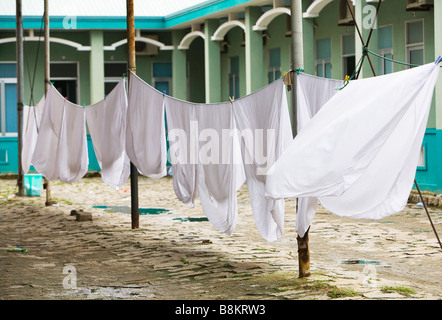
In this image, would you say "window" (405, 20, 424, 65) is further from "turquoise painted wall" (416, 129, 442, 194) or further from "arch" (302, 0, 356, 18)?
"arch" (302, 0, 356, 18)

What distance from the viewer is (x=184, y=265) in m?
8.39

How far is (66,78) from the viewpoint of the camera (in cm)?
2477

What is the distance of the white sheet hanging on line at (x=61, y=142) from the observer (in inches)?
487

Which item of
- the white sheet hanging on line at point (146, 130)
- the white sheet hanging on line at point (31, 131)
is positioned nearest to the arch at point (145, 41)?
the white sheet hanging on line at point (31, 131)

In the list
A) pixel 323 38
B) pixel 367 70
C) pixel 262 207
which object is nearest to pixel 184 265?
pixel 262 207

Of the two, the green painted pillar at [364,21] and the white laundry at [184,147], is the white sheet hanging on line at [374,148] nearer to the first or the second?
the white laundry at [184,147]

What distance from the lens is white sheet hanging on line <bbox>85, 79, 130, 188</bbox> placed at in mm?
11031

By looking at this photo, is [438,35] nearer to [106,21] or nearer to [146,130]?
[146,130]

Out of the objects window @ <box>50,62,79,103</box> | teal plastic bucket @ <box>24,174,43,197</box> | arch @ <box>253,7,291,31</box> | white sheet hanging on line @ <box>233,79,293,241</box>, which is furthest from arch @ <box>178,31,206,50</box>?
white sheet hanging on line @ <box>233,79,293,241</box>

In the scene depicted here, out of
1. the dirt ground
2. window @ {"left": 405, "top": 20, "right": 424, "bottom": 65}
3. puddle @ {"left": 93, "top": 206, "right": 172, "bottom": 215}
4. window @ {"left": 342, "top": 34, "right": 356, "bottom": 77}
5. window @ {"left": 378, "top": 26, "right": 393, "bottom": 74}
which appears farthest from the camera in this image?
window @ {"left": 342, "top": 34, "right": 356, "bottom": 77}

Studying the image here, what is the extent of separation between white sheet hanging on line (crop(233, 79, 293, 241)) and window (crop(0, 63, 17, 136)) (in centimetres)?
1744

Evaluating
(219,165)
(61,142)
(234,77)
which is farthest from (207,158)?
(234,77)

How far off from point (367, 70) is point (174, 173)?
7.76 metres
